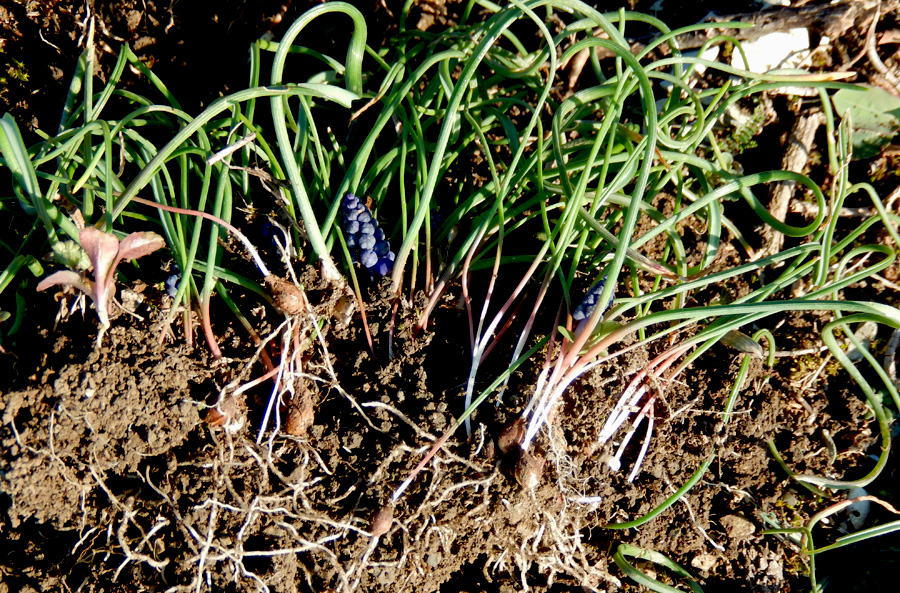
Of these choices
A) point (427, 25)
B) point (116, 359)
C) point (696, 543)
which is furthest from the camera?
point (427, 25)

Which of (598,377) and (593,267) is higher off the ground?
(593,267)

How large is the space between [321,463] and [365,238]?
0.47 m

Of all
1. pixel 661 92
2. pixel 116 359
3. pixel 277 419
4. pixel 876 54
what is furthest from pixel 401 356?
pixel 876 54

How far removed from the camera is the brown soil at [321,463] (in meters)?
1.14

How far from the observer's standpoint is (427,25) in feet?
4.80

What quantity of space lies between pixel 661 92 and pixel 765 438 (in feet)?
2.95

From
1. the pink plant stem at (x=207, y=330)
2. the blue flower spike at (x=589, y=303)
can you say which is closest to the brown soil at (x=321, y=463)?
the pink plant stem at (x=207, y=330)

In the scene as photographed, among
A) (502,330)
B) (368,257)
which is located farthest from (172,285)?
(502,330)

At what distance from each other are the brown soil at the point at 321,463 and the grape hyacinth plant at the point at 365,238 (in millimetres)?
76

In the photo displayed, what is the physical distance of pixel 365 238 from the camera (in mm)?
1155

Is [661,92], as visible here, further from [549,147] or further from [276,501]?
[276,501]

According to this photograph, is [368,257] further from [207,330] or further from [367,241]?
[207,330]

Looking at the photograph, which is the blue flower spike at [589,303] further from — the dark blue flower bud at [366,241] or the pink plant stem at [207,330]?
the pink plant stem at [207,330]

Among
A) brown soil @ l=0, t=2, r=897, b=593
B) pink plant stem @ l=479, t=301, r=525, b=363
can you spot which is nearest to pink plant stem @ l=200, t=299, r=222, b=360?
brown soil @ l=0, t=2, r=897, b=593
